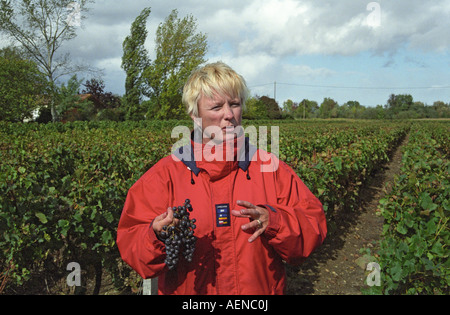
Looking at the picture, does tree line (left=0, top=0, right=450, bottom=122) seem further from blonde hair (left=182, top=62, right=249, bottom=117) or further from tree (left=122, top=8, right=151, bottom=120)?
blonde hair (left=182, top=62, right=249, bottom=117)

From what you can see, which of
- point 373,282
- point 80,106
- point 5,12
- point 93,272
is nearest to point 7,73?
point 5,12

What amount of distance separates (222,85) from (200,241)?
2.49 ft

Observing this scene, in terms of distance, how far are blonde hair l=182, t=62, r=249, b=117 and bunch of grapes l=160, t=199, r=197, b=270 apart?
565 millimetres

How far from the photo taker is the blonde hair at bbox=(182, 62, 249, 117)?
1.74 m

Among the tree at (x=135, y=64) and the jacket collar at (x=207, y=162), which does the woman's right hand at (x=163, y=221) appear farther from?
the tree at (x=135, y=64)

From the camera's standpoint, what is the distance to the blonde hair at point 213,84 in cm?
174

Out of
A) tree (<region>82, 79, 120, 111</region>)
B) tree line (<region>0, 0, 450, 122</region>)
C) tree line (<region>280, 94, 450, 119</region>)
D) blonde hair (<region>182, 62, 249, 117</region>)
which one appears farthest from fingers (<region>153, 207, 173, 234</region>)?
tree line (<region>280, 94, 450, 119</region>)

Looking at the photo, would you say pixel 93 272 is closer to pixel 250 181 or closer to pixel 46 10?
pixel 250 181

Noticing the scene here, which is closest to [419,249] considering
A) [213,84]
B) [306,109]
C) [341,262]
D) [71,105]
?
[213,84]

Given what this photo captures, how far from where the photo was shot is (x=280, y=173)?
178 centimetres

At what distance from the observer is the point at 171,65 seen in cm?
4888

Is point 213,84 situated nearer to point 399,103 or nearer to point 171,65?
point 171,65

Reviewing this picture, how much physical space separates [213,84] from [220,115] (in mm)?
155

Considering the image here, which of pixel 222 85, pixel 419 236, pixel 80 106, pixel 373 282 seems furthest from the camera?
pixel 80 106
